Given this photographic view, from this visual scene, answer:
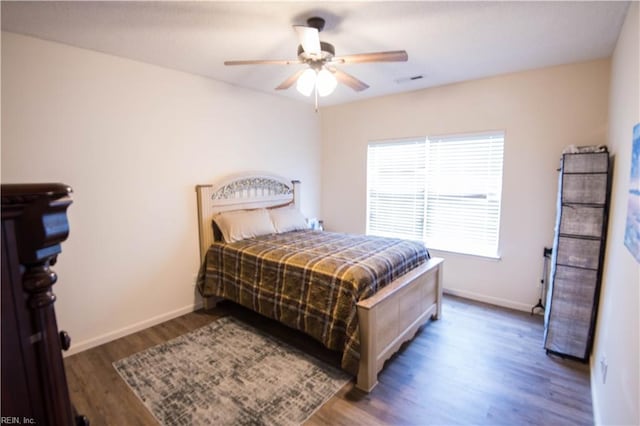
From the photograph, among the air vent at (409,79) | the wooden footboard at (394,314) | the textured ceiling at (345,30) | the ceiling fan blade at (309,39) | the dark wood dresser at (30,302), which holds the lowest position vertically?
the wooden footboard at (394,314)

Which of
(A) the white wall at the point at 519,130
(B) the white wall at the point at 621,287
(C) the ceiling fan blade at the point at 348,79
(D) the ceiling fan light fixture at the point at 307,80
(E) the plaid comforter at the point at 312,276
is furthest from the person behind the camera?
(A) the white wall at the point at 519,130

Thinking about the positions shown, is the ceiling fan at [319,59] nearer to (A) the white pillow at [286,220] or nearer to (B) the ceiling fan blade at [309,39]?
(B) the ceiling fan blade at [309,39]

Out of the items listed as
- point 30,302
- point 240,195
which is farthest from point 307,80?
point 30,302

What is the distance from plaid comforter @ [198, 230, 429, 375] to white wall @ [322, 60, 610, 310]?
3.39ft

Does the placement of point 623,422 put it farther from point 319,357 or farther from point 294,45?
point 294,45

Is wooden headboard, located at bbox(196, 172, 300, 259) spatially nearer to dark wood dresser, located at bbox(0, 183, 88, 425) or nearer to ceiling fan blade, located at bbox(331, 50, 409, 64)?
ceiling fan blade, located at bbox(331, 50, 409, 64)

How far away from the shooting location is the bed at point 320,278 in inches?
85.0

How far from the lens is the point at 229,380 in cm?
222

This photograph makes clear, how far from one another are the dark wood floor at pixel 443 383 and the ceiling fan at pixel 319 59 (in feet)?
7.21

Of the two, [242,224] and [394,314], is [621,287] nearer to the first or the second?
[394,314]

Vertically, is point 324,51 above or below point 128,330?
above

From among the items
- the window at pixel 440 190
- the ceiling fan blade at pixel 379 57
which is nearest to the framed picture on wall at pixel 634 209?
the ceiling fan blade at pixel 379 57

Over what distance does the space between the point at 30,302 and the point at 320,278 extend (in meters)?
A: 1.88

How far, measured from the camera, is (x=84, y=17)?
81.4 inches
